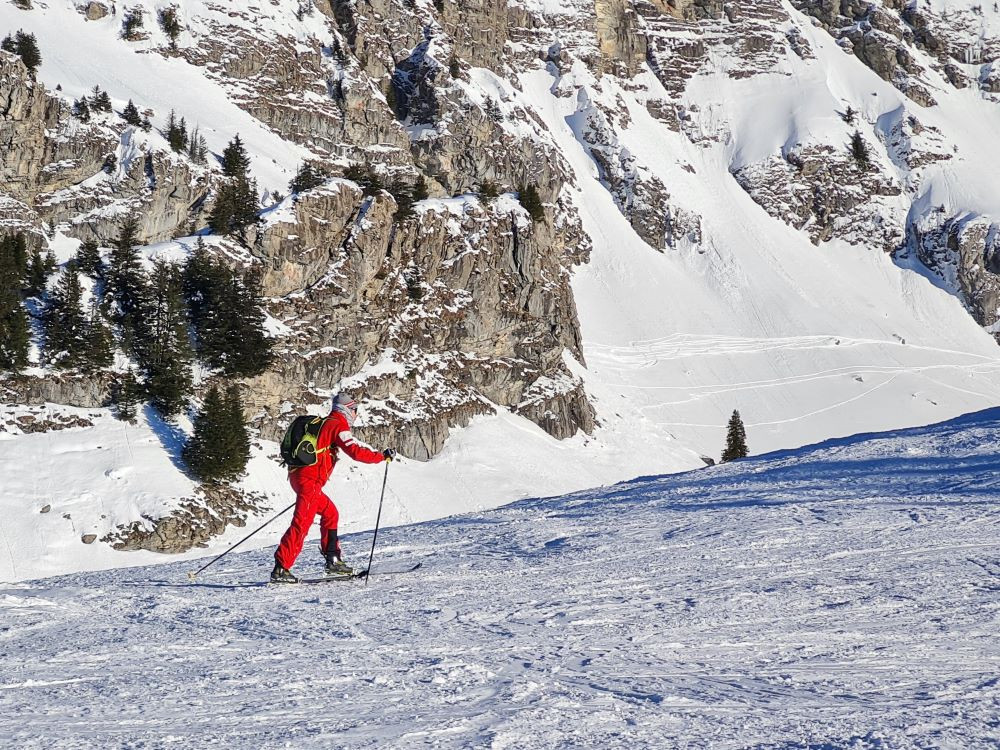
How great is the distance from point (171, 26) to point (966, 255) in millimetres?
82244

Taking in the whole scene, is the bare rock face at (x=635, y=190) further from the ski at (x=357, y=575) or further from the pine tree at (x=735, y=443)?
the ski at (x=357, y=575)

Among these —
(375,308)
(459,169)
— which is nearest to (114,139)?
(375,308)

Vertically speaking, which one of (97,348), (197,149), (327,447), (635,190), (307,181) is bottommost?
(97,348)

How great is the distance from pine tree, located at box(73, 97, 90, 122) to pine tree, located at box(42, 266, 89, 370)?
20.7 meters

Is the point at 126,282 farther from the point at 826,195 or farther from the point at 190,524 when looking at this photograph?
the point at 826,195

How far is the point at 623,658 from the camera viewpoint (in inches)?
227

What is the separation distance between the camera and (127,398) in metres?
37.9

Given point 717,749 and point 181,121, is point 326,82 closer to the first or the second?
point 181,121

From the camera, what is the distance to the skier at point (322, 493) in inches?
366

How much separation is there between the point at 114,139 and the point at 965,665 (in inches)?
2303

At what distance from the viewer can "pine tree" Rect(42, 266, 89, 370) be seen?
37.6m

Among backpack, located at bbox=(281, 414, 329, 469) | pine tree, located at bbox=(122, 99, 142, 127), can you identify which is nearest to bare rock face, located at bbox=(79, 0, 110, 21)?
pine tree, located at bbox=(122, 99, 142, 127)

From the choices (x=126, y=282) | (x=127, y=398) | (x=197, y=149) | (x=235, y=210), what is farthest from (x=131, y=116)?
(x=127, y=398)

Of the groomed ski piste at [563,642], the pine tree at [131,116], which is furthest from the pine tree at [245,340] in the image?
the groomed ski piste at [563,642]
